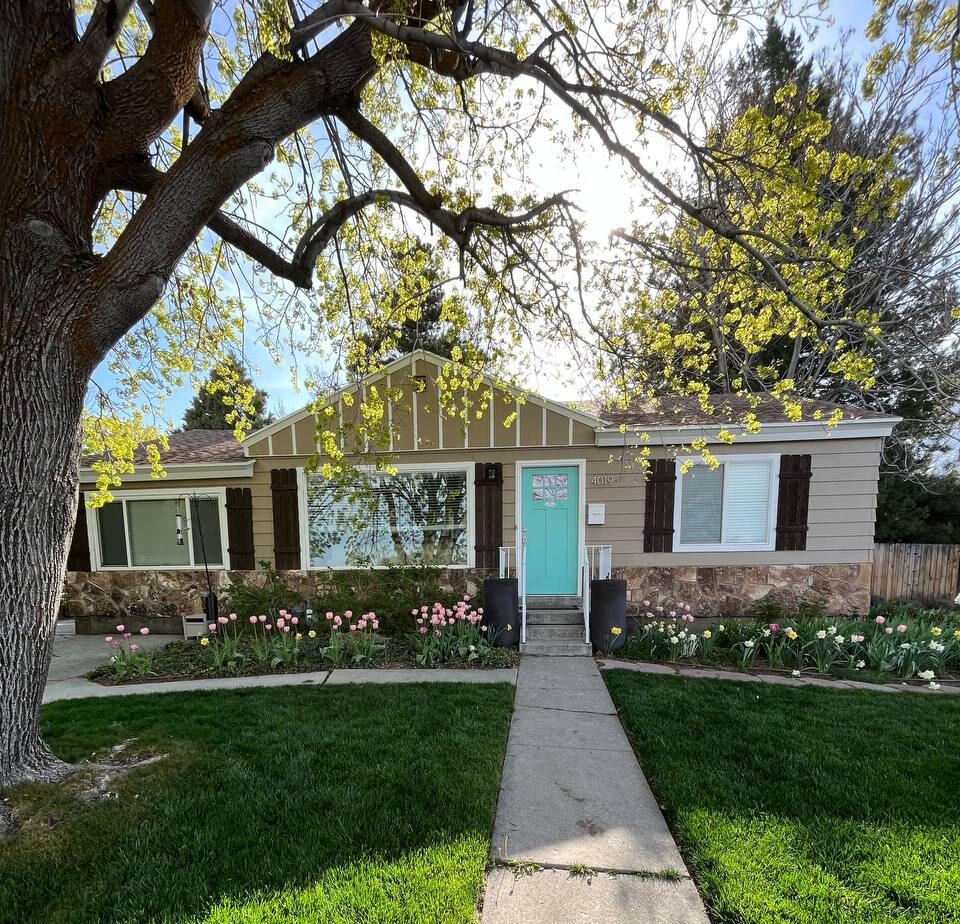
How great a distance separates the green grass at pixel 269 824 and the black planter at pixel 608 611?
224 centimetres

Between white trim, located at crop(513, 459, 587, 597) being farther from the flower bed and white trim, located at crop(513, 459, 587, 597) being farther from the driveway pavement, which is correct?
the driveway pavement

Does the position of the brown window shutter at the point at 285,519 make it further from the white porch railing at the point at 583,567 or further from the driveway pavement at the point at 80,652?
the white porch railing at the point at 583,567

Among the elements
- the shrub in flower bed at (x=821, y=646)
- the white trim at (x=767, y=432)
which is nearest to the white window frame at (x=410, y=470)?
the white trim at (x=767, y=432)

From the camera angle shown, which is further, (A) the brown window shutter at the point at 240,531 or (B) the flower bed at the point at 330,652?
(A) the brown window shutter at the point at 240,531

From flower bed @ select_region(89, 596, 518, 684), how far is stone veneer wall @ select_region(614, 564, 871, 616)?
2.32 m

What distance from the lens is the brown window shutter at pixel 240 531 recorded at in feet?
21.9

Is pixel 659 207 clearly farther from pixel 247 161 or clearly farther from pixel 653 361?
pixel 247 161

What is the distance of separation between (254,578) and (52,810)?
14.9ft

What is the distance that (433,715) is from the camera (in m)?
3.53

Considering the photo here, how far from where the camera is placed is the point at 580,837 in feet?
7.38

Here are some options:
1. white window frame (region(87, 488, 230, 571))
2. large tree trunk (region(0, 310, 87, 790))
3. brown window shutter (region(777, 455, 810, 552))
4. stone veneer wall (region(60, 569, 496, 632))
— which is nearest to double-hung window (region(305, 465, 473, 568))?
stone veneer wall (region(60, 569, 496, 632))

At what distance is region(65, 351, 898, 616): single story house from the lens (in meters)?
5.89

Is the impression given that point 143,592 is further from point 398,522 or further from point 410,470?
point 410,470

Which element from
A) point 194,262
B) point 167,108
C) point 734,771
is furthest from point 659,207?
point 194,262
